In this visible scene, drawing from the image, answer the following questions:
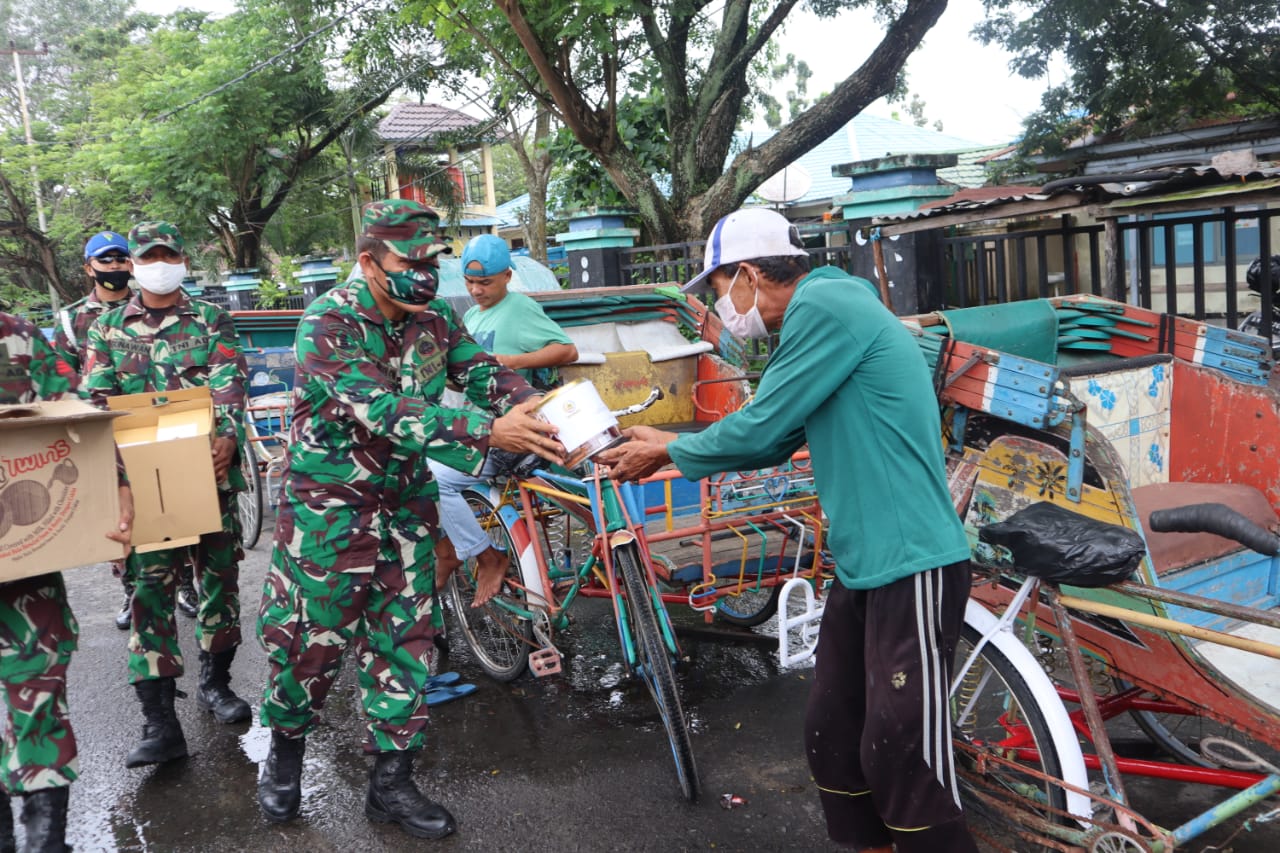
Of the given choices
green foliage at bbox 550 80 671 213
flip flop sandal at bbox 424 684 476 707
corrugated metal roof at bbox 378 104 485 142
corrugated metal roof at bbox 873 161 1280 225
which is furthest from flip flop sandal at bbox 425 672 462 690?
corrugated metal roof at bbox 378 104 485 142

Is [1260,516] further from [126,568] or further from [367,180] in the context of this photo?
[367,180]

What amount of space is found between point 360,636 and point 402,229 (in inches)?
54.4

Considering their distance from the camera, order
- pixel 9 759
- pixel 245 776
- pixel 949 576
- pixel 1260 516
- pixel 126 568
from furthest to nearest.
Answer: pixel 126 568, pixel 245 776, pixel 1260 516, pixel 9 759, pixel 949 576

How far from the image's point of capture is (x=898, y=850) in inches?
100

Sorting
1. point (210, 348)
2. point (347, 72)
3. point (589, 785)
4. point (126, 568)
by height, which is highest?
point (347, 72)

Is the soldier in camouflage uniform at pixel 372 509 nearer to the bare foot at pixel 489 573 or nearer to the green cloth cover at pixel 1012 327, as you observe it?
the bare foot at pixel 489 573

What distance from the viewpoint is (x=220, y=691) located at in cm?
456

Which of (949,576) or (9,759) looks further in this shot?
(9,759)

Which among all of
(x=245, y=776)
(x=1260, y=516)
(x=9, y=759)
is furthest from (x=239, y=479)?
(x=1260, y=516)

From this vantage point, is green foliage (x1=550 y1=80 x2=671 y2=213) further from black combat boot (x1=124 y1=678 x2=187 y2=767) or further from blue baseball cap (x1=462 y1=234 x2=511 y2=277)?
black combat boot (x1=124 y1=678 x2=187 y2=767)

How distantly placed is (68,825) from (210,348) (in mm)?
1973

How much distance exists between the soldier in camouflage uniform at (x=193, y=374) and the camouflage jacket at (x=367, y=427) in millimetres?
1128

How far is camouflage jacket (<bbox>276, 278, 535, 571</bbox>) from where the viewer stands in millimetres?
3129

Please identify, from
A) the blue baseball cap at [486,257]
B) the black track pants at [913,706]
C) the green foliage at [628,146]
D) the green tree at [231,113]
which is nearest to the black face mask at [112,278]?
the blue baseball cap at [486,257]
